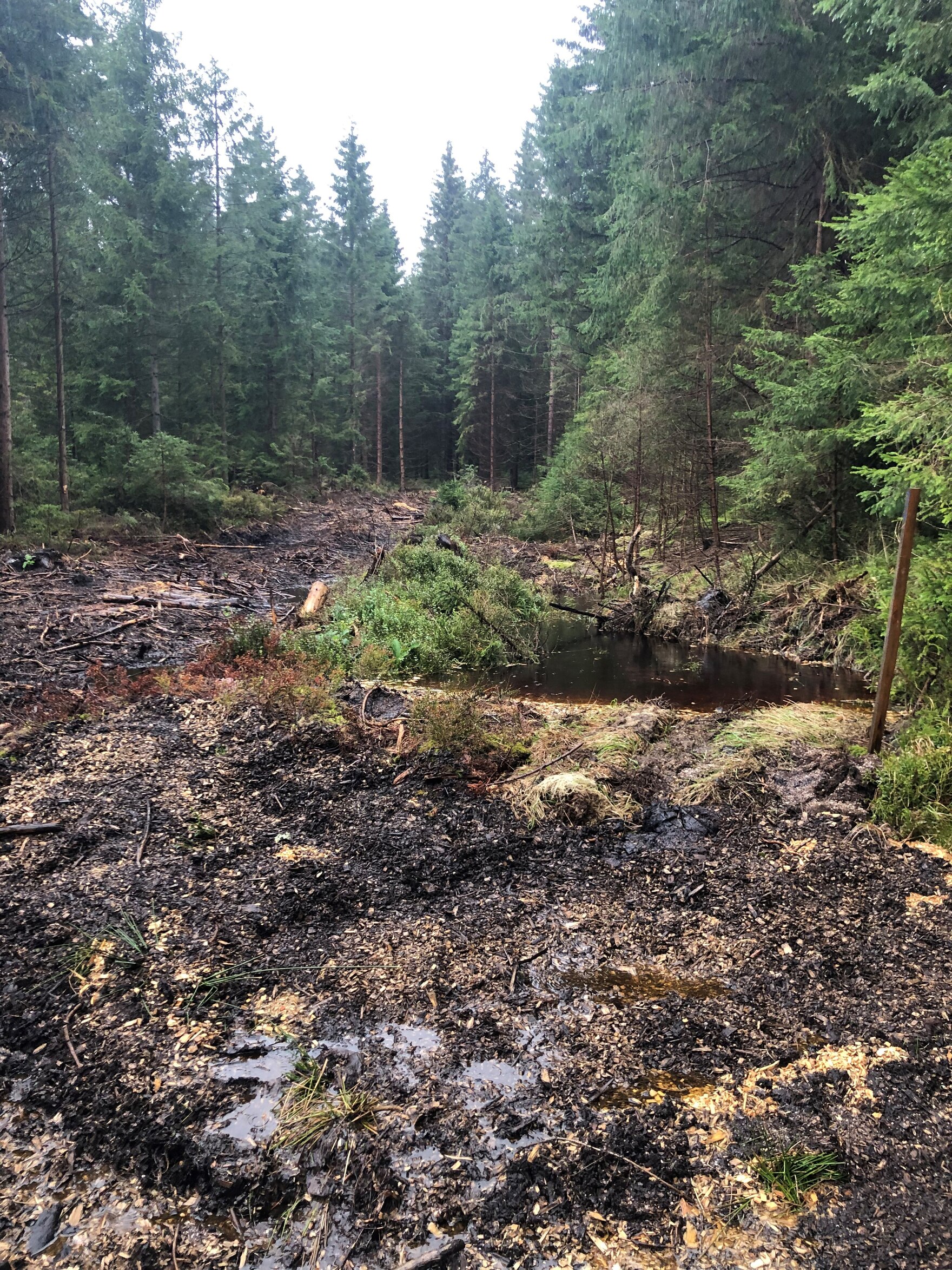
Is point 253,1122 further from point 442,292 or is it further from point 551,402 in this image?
point 442,292

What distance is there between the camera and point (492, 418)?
3719 cm

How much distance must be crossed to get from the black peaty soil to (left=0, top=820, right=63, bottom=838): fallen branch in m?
0.14


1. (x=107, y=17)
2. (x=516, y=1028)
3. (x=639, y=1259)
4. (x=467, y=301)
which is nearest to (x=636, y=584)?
(x=516, y=1028)

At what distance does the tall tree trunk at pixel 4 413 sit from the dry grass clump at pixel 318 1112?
17.2 m

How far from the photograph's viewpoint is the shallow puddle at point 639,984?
3.76 metres

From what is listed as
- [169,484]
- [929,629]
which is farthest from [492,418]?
[929,629]

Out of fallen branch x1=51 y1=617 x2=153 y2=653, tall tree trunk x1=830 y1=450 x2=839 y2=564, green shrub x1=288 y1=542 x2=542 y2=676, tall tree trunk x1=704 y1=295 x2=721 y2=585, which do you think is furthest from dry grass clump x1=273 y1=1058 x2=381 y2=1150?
tall tree trunk x1=704 y1=295 x2=721 y2=585

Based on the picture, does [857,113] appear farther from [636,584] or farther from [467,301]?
[467,301]

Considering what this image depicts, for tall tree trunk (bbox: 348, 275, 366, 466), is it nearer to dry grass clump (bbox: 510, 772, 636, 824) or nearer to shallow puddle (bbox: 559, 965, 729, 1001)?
dry grass clump (bbox: 510, 772, 636, 824)

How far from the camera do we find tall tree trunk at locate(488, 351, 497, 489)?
36.5 metres

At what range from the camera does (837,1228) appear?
7.82 feet

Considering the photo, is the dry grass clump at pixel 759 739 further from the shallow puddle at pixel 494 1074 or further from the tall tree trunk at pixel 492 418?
the tall tree trunk at pixel 492 418

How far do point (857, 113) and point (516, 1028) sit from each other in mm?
16718

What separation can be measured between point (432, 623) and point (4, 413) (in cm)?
1202
